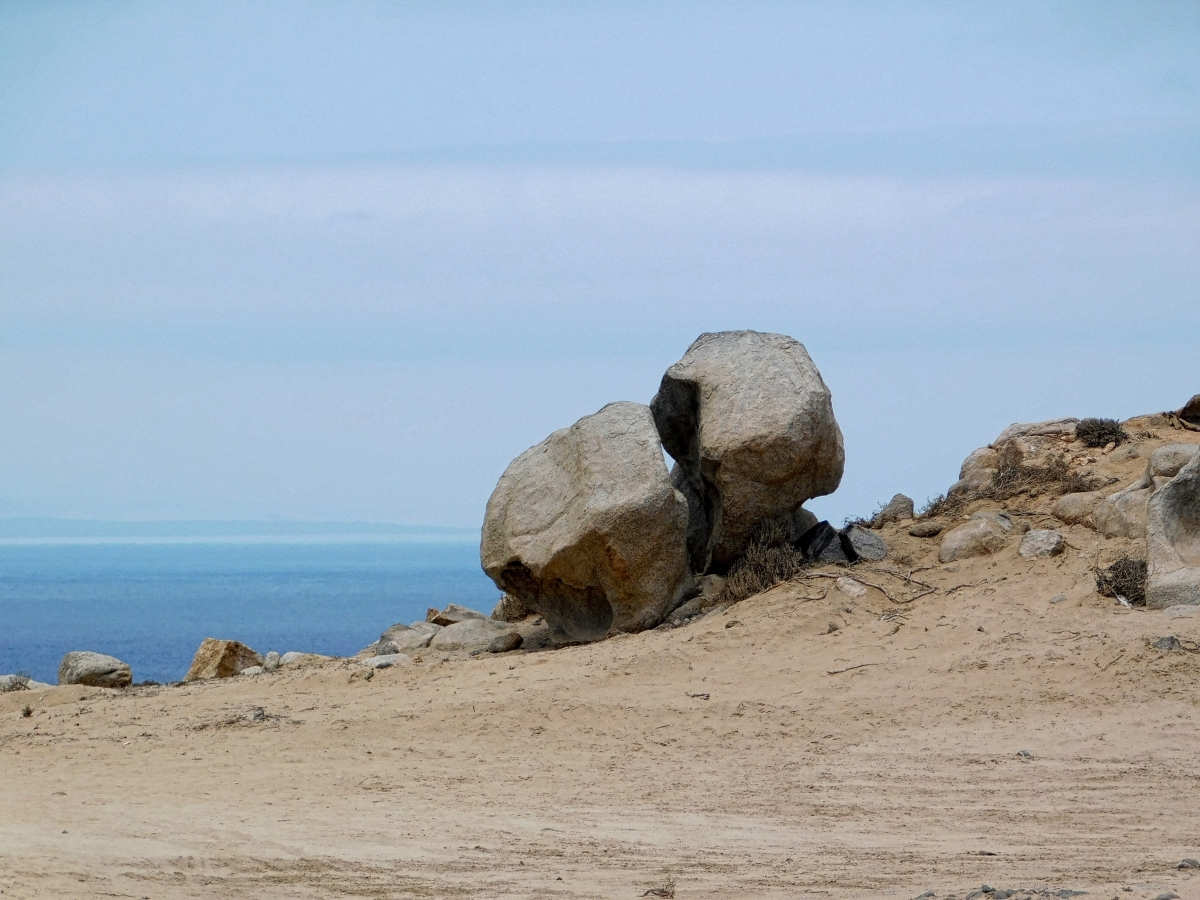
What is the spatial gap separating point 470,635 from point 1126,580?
6.88 meters

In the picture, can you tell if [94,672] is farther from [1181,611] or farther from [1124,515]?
[1181,611]

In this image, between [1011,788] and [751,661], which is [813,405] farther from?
[1011,788]

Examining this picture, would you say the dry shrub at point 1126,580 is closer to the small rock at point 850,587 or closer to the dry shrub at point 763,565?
the small rock at point 850,587

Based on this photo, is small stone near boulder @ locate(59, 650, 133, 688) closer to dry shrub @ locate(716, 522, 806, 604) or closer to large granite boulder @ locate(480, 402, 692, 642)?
large granite boulder @ locate(480, 402, 692, 642)

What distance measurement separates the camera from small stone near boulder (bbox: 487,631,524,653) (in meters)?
14.8

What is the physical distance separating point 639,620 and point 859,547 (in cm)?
246

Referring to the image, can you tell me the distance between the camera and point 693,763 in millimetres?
→ 10078

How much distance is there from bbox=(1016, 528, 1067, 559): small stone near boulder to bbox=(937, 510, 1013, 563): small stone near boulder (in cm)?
36

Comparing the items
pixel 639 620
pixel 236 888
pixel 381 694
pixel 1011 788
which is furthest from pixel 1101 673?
pixel 236 888

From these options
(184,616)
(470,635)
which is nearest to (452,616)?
(470,635)

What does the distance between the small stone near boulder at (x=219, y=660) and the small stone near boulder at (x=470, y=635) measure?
221cm

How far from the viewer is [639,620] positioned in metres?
14.1

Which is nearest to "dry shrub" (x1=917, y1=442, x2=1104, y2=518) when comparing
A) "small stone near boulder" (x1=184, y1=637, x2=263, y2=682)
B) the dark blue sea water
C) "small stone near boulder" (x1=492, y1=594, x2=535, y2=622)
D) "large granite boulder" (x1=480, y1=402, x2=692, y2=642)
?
"large granite boulder" (x1=480, y1=402, x2=692, y2=642)

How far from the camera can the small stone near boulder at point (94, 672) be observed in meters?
15.3
